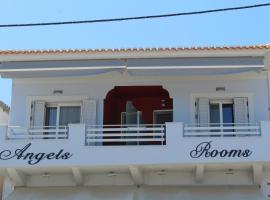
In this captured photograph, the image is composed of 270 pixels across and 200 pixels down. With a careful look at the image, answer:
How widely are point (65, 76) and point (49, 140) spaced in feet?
8.26

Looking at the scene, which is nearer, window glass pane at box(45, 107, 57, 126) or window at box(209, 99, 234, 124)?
window at box(209, 99, 234, 124)

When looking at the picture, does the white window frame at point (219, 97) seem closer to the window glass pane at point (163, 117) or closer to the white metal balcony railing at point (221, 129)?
the white metal balcony railing at point (221, 129)

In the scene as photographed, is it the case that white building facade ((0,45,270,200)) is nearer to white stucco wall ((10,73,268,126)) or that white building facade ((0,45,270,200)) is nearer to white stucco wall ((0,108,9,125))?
white stucco wall ((10,73,268,126))

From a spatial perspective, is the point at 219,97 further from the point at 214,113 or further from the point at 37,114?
the point at 37,114

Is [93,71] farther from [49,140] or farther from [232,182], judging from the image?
[232,182]

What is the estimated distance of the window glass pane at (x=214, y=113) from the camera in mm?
23438

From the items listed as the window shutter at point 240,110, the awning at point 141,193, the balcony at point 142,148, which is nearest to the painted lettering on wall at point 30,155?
the balcony at point 142,148

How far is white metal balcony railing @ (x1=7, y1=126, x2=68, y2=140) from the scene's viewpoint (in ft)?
72.6

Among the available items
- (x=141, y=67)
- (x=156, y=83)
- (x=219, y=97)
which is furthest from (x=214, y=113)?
(x=141, y=67)

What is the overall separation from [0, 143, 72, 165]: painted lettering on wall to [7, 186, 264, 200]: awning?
1.45 m

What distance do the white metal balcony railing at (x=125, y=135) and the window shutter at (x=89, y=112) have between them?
31 centimetres

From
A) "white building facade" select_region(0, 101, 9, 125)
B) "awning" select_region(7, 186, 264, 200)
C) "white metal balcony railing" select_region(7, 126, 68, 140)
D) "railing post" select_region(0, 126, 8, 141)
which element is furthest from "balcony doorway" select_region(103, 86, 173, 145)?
"white building facade" select_region(0, 101, 9, 125)

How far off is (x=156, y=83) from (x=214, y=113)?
8.04 feet

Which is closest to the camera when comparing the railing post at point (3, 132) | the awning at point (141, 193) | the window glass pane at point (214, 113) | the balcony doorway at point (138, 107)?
the awning at point (141, 193)
